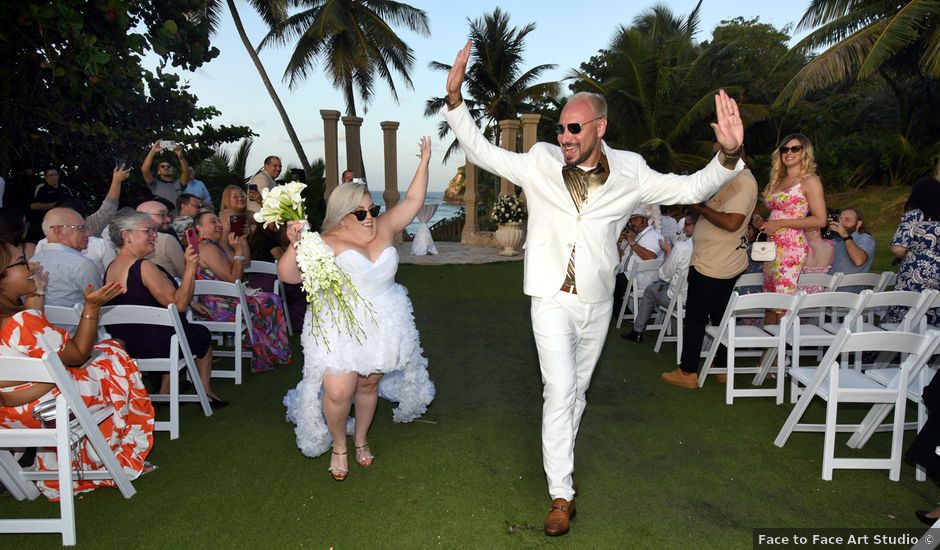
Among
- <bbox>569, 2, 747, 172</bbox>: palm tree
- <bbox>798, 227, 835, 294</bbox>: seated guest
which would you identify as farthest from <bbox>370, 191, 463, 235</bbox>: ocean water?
<bbox>569, 2, 747, 172</bbox>: palm tree

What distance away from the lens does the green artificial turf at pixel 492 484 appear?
3053 millimetres

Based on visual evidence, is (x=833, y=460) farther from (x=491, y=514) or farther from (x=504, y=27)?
(x=504, y=27)

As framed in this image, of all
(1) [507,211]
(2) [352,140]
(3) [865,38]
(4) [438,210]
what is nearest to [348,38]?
(2) [352,140]

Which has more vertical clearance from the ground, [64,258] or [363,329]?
[64,258]

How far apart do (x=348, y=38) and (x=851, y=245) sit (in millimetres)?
20967

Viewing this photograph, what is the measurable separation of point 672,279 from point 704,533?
11.5 feet

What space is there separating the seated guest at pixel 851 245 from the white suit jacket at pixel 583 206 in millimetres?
3625

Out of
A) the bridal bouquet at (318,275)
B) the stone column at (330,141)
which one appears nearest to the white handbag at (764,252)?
the bridal bouquet at (318,275)

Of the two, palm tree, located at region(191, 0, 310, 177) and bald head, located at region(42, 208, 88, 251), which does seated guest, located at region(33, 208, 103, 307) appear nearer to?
bald head, located at region(42, 208, 88, 251)

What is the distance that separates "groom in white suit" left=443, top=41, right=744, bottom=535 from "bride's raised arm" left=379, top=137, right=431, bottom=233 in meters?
0.53

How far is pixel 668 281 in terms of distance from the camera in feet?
20.5

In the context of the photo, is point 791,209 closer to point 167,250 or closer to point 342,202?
point 342,202

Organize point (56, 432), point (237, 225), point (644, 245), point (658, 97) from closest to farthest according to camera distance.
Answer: point (56, 432) → point (237, 225) → point (644, 245) → point (658, 97)

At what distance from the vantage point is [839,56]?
48.0 ft
